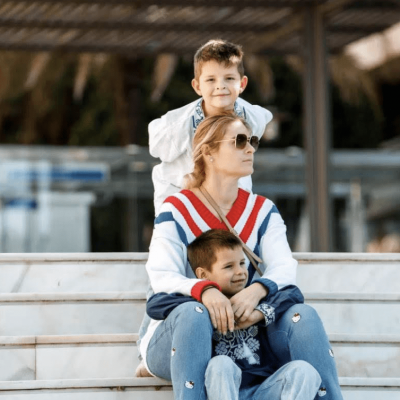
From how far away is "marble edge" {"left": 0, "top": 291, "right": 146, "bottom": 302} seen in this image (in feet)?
18.8

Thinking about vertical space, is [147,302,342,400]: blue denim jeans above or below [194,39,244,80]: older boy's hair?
below

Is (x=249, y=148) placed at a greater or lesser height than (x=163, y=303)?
greater

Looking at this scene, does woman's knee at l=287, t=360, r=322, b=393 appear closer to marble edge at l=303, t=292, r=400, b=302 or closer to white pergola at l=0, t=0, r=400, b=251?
marble edge at l=303, t=292, r=400, b=302

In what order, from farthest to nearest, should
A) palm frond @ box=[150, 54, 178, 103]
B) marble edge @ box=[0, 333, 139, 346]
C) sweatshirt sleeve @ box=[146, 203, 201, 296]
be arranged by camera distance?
1. palm frond @ box=[150, 54, 178, 103]
2. marble edge @ box=[0, 333, 139, 346]
3. sweatshirt sleeve @ box=[146, 203, 201, 296]

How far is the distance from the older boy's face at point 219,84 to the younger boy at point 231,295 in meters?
0.76

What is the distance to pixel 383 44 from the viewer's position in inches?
779

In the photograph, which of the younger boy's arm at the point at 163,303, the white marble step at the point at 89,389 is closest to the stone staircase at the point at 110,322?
the white marble step at the point at 89,389

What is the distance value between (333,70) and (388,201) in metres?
3.67

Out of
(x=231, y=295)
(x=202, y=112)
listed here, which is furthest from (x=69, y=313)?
(x=231, y=295)

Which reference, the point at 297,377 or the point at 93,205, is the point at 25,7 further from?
the point at 297,377

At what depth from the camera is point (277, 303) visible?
4.21m

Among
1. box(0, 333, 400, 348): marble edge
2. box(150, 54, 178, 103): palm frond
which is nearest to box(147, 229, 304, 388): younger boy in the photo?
box(0, 333, 400, 348): marble edge

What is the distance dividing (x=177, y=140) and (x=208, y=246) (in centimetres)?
95

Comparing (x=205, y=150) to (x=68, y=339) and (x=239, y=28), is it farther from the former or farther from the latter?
(x=239, y=28)
